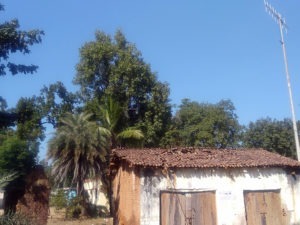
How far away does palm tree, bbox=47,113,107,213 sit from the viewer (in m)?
25.0

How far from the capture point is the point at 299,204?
64.6 feet

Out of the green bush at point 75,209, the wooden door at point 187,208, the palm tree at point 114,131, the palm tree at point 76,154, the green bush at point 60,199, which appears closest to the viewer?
the wooden door at point 187,208

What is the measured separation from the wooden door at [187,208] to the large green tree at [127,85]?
13.5 metres

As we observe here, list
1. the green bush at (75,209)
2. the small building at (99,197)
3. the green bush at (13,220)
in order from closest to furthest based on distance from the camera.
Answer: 1. the green bush at (13,220)
2. the green bush at (75,209)
3. the small building at (99,197)

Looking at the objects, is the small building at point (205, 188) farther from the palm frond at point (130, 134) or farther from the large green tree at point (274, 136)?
the large green tree at point (274, 136)

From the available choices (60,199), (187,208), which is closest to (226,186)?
(187,208)

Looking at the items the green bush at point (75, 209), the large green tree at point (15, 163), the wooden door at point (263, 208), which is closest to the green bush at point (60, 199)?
the green bush at point (75, 209)

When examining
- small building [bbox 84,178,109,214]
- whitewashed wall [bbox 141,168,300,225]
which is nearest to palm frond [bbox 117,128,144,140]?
small building [bbox 84,178,109,214]

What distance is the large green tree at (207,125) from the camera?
3634cm

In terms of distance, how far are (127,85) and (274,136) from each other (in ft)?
46.1

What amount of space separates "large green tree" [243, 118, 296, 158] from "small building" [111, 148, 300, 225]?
1395 centimetres

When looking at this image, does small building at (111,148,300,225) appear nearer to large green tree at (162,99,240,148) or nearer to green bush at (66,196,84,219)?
green bush at (66,196,84,219)

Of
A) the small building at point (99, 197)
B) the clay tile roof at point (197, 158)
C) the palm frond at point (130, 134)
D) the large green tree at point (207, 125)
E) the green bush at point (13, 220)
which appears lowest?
the green bush at point (13, 220)

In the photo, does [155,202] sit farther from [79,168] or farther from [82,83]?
[82,83]
